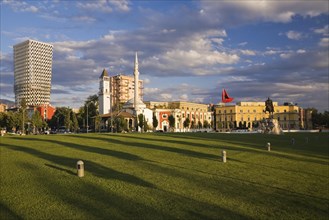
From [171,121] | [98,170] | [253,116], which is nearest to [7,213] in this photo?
[98,170]

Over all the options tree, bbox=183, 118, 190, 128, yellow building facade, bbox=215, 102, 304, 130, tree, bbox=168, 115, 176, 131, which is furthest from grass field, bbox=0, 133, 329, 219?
yellow building facade, bbox=215, 102, 304, 130

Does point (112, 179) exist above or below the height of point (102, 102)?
below

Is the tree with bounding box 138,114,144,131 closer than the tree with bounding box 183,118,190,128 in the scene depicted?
Yes

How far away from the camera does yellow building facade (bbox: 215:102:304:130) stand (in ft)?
581

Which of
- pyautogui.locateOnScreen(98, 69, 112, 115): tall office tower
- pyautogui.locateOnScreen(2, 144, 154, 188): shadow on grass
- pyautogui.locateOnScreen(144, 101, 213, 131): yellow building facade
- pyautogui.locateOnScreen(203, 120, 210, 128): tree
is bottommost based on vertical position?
pyautogui.locateOnScreen(2, 144, 154, 188): shadow on grass

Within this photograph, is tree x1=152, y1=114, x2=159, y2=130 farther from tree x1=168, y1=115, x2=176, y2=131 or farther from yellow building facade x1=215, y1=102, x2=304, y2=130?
yellow building facade x1=215, y1=102, x2=304, y2=130

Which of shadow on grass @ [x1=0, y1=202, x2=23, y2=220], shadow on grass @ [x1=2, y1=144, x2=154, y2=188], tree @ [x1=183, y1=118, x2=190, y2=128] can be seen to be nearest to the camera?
shadow on grass @ [x1=0, y1=202, x2=23, y2=220]

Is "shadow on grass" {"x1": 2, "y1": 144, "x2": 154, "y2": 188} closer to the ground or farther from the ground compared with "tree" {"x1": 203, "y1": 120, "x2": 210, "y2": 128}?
closer to the ground

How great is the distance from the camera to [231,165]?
19.1 m

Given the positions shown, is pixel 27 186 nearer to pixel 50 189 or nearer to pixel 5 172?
pixel 50 189

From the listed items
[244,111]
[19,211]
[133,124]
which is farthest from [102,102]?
[19,211]

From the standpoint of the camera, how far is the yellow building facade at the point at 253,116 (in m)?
177

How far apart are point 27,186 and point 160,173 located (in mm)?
5843

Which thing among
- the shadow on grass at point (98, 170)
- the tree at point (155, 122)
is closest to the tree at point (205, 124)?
the tree at point (155, 122)
